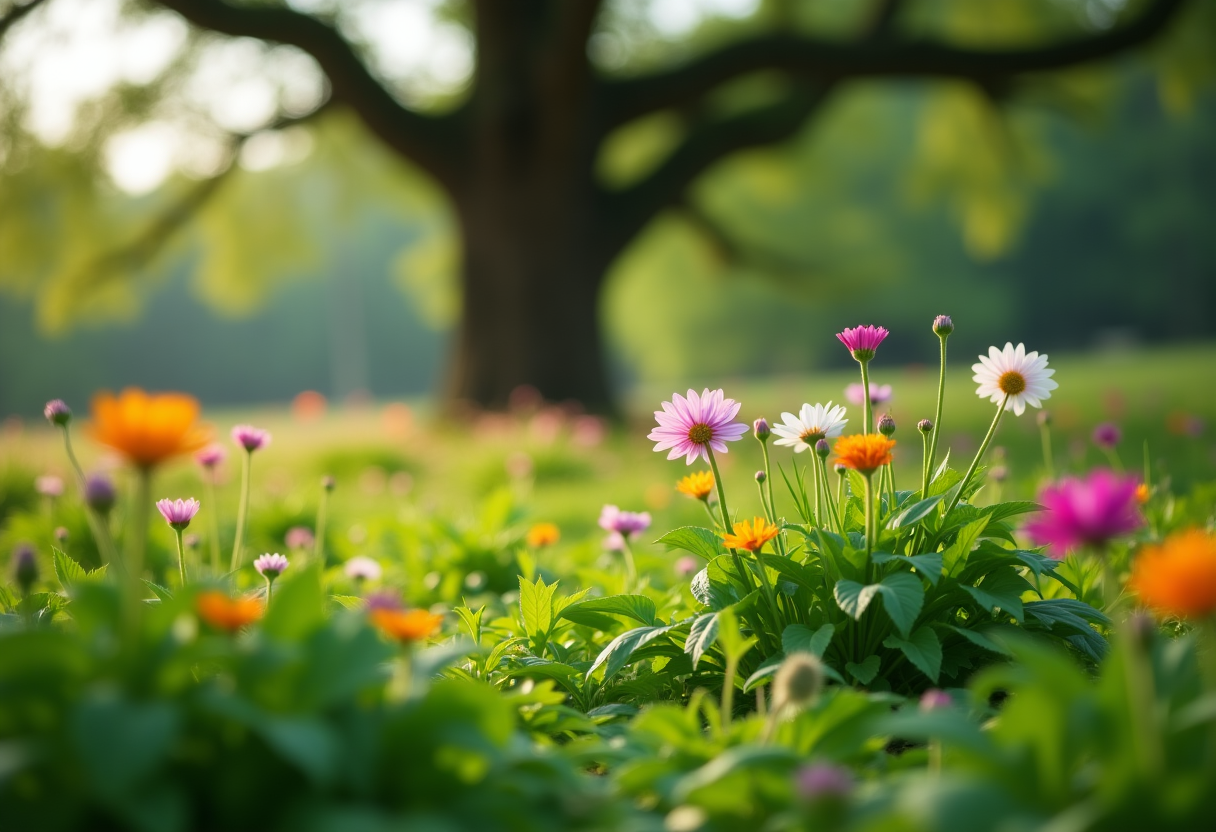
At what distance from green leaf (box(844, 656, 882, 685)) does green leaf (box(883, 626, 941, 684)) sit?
4cm

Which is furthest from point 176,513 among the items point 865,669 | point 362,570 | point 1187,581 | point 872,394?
point 1187,581

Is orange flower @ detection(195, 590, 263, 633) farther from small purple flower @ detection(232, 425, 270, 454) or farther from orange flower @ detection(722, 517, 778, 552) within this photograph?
small purple flower @ detection(232, 425, 270, 454)

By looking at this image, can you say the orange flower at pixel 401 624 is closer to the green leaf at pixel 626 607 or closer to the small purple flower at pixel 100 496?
the small purple flower at pixel 100 496

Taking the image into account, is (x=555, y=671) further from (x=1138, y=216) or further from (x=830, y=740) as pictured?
(x=1138, y=216)

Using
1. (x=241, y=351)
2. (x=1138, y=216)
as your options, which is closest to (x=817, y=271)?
(x=1138, y=216)

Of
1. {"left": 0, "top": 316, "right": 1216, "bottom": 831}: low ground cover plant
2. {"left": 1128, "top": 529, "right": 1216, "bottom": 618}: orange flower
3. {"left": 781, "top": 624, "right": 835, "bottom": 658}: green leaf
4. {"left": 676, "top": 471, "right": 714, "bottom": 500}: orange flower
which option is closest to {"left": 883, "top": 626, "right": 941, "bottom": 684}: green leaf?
{"left": 0, "top": 316, "right": 1216, "bottom": 831}: low ground cover plant

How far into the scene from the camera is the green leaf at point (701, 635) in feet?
4.68

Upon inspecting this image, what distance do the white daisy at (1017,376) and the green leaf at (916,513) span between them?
20cm

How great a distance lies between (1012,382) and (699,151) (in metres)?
8.53

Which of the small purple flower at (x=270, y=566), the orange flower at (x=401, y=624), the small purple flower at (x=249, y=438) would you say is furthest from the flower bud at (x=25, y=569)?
the small purple flower at (x=249, y=438)

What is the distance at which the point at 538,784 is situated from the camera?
1069 millimetres

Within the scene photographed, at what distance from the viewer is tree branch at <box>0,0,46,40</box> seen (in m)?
6.75

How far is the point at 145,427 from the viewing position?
0.98 metres

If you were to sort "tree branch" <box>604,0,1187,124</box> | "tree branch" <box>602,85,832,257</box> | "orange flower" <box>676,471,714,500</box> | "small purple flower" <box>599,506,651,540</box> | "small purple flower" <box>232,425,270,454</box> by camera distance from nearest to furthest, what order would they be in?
"orange flower" <box>676,471,714,500</box> < "small purple flower" <box>232,425,270,454</box> < "small purple flower" <box>599,506,651,540</box> < "tree branch" <box>604,0,1187,124</box> < "tree branch" <box>602,85,832,257</box>
